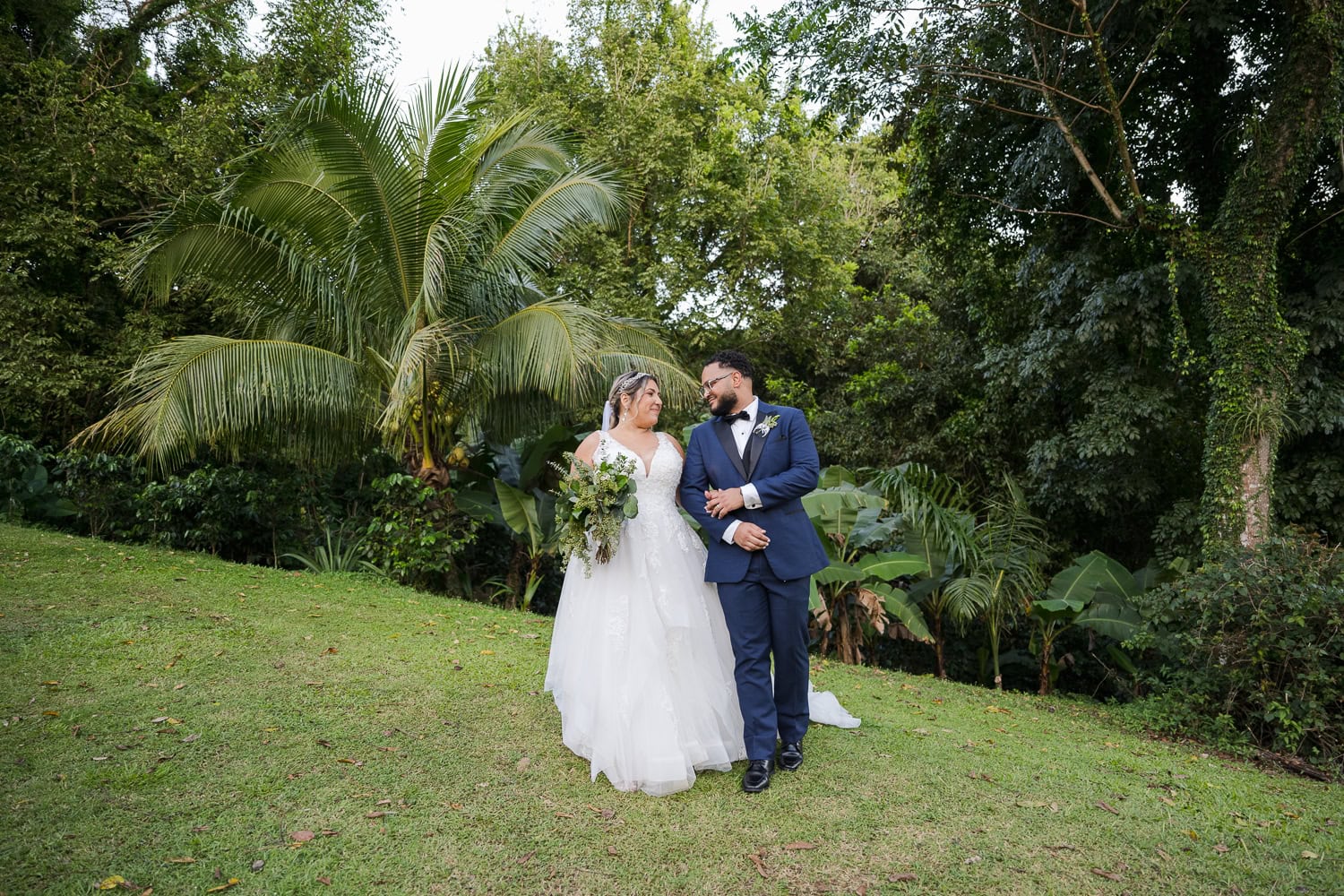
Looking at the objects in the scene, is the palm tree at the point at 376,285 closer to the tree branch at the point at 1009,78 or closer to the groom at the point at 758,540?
the tree branch at the point at 1009,78

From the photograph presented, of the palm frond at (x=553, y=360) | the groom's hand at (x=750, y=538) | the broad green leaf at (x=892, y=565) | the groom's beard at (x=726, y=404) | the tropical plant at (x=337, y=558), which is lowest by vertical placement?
the tropical plant at (x=337, y=558)

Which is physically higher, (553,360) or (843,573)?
(553,360)

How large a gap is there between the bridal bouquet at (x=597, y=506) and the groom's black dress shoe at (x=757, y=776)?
1.32 metres

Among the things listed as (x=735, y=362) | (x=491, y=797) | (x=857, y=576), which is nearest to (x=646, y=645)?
(x=491, y=797)

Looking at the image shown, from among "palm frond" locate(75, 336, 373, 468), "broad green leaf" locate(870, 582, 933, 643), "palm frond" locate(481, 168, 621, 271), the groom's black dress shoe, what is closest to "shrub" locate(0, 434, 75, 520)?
"palm frond" locate(75, 336, 373, 468)

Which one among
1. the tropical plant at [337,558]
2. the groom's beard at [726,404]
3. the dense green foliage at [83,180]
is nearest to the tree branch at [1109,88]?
the groom's beard at [726,404]

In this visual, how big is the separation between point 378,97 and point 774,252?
9.95 metres

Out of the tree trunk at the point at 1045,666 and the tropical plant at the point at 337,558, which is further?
the tropical plant at the point at 337,558

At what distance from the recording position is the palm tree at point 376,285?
28.5ft

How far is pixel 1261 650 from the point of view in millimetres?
6242

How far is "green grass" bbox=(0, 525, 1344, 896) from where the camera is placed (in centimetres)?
341

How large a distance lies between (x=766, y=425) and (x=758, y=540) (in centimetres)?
67

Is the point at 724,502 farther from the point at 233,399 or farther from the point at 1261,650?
the point at 233,399

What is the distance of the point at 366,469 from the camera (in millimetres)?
13047
